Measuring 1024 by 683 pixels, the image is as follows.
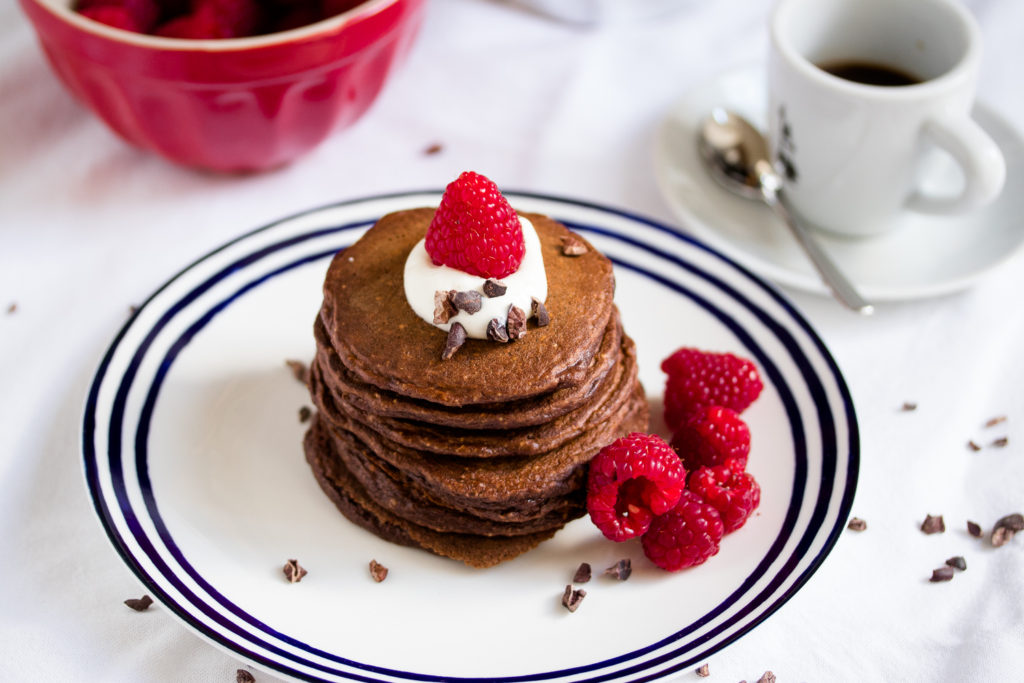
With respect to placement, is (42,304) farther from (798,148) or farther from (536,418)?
(798,148)

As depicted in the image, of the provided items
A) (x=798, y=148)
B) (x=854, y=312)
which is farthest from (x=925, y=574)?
(x=798, y=148)

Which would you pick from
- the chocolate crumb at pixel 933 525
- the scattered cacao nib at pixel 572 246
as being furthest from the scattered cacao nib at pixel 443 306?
the chocolate crumb at pixel 933 525

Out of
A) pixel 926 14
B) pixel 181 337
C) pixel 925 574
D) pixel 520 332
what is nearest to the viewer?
pixel 520 332

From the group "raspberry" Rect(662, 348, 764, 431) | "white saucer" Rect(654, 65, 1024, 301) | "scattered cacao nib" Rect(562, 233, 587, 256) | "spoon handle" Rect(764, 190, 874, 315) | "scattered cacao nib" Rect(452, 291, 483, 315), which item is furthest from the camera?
"white saucer" Rect(654, 65, 1024, 301)

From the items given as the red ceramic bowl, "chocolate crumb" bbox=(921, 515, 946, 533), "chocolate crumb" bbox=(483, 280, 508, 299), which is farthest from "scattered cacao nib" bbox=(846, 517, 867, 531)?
the red ceramic bowl

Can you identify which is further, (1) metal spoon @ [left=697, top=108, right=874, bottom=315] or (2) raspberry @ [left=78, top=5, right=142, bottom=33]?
(1) metal spoon @ [left=697, top=108, right=874, bottom=315]

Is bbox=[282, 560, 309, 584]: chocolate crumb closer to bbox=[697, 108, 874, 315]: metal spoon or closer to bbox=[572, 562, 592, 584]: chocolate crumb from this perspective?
bbox=[572, 562, 592, 584]: chocolate crumb

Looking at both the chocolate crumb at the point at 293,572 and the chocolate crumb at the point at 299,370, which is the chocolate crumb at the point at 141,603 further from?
the chocolate crumb at the point at 299,370
